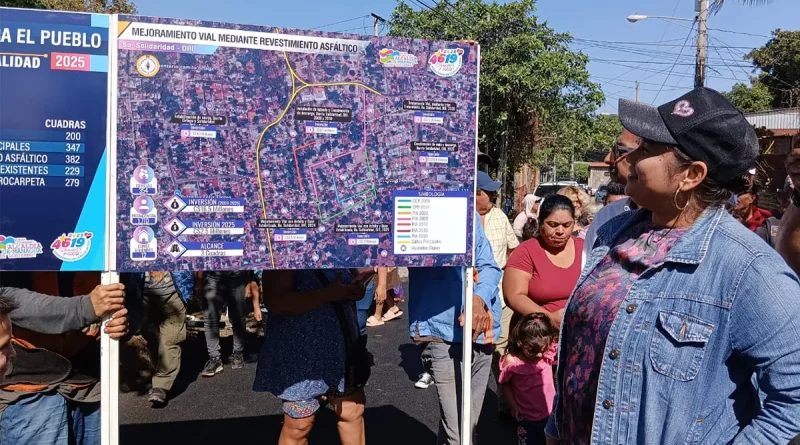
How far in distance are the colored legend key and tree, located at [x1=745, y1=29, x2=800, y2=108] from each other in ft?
110

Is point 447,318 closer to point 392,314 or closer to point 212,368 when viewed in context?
point 212,368

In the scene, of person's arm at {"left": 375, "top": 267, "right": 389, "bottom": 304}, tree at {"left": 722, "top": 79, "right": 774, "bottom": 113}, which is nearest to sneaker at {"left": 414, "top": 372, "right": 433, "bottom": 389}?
person's arm at {"left": 375, "top": 267, "right": 389, "bottom": 304}

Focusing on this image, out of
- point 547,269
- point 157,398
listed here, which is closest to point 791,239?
point 547,269

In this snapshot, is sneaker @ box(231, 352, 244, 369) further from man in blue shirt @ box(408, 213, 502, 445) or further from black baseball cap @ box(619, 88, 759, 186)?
black baseball cap @ box(619, 88, 759, 186)

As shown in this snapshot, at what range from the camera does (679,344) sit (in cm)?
168

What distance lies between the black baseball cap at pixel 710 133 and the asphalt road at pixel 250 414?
134 inches

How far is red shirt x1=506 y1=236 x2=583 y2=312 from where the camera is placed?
4.03 meters

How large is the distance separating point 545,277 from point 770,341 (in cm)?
247

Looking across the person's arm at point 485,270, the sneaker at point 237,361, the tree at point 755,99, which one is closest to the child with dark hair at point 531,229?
the person's arm at point 485,270

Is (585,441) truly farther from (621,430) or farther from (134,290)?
(134,290)

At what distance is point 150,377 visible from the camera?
6.04 m

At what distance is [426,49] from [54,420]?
7.46ft

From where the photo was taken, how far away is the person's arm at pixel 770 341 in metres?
1.55

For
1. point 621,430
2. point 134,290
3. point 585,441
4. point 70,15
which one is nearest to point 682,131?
point 621,430
